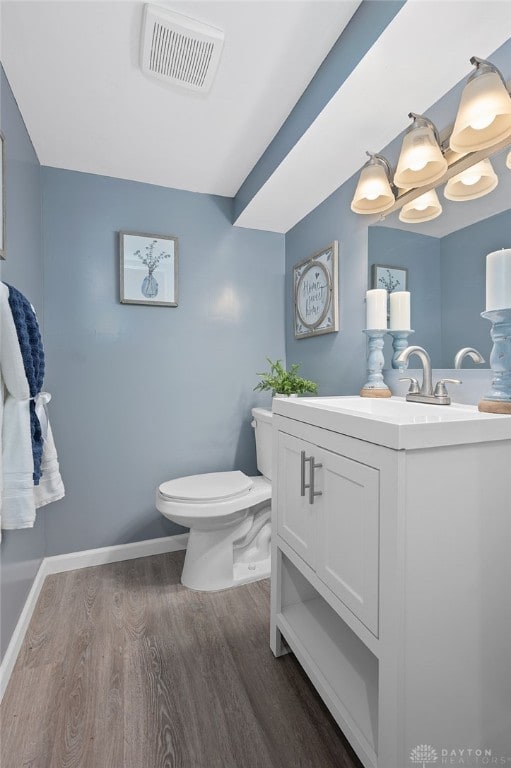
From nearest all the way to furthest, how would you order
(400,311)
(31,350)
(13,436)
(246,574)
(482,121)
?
(482,121) → (13,436) → (31,350) → (400,311) → (246,574)

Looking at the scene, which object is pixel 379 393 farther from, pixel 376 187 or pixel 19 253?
pixel 19 253

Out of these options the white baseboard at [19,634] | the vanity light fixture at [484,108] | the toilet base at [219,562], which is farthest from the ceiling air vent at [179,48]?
the white baseboard at [19,634]

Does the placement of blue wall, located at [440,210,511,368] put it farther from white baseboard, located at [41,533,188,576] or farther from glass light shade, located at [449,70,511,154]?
white baseboard, located at [41,533,188,576]

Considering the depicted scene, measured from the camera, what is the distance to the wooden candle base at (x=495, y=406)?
88 centimetres

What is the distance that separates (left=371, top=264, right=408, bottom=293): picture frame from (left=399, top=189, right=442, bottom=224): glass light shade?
18cm

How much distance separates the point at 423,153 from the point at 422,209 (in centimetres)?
21

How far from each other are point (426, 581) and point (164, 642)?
3.84 feet

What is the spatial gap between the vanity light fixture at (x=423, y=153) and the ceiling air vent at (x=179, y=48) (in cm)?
72

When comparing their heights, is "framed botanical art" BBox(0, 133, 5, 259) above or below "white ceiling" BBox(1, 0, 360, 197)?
below

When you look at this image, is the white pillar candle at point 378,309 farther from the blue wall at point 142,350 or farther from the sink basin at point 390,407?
the blue wall at point 142,350

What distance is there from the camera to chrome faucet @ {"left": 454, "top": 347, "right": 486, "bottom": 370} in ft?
3.79

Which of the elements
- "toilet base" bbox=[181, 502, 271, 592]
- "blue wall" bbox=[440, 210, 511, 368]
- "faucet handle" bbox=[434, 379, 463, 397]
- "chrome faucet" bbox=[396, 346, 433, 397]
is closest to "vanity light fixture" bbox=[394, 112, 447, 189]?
"blue wall" bbox=[440, 210, 511, 368]

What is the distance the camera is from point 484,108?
0.98 m

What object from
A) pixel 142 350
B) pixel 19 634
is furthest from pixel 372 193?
pixel 19 634
